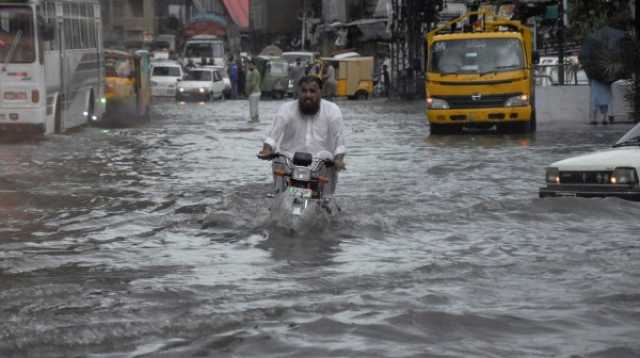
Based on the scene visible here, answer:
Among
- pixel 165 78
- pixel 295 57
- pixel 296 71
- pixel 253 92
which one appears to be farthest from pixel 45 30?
pixel 295 57

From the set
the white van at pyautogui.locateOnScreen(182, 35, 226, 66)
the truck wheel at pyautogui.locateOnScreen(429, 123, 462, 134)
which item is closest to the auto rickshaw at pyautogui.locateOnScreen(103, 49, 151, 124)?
the truck wheel at pyautogui.locateOnScreen(429, 123, 462, 134)

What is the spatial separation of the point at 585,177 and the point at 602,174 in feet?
0.60

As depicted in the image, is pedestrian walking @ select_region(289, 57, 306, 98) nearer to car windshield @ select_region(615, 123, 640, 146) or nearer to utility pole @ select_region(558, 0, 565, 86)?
utility pole @ select_region(558, 0, 565, 86)

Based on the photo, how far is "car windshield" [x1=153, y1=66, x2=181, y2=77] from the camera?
6203cm

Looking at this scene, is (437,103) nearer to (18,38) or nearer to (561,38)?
(561,38)

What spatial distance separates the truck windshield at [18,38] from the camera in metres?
26.9

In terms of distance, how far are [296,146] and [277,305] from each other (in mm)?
4520

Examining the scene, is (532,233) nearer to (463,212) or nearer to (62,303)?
(463,212)

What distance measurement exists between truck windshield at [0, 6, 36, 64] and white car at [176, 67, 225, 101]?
101 feet

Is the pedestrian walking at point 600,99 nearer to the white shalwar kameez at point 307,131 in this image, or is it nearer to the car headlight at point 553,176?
the car headlight at point 553,176

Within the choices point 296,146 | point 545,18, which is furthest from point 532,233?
point 545,18

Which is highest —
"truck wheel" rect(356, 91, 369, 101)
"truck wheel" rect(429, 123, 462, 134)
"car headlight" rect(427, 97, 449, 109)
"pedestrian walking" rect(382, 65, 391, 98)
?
"car headlight" rect(427, 97, 449, 109)

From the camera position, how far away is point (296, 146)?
13078mm

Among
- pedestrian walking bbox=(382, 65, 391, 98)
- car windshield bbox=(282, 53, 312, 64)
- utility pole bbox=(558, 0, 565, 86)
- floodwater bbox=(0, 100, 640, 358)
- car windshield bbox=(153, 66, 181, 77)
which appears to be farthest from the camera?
car windshield bbox=(282, 53, 312, 64)
